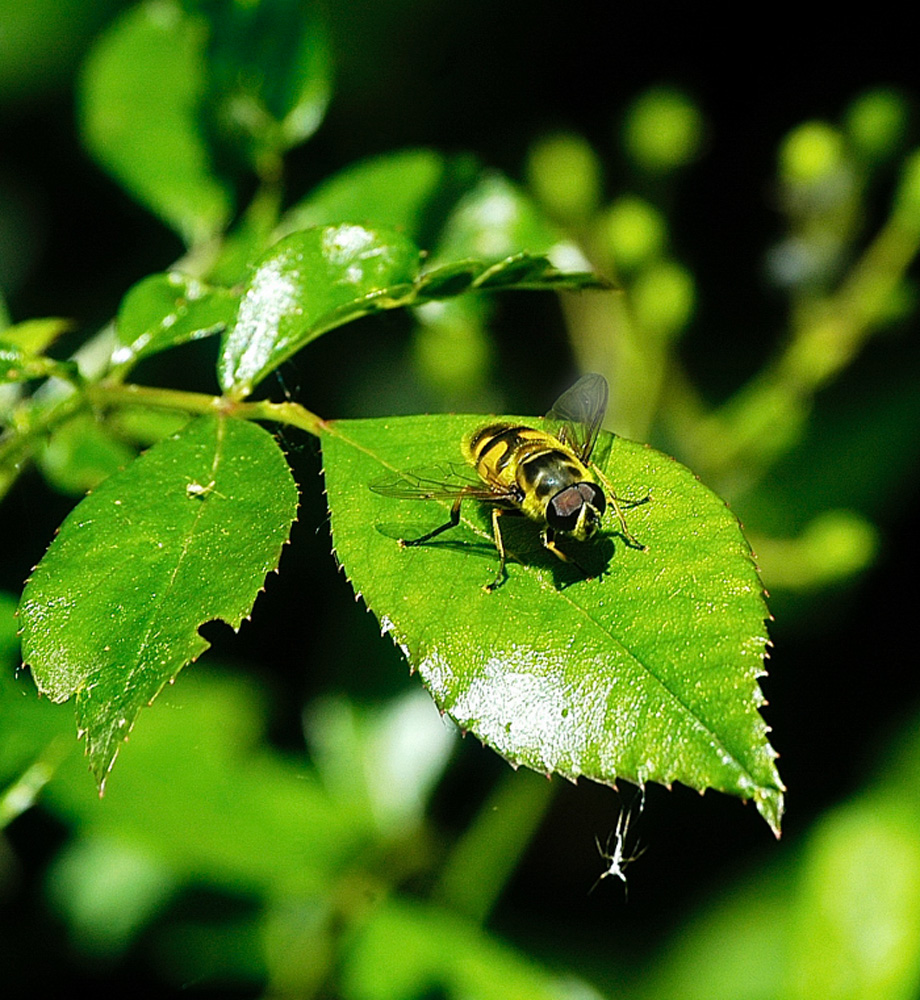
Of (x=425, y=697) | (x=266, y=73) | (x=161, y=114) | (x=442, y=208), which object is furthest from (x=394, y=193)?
(x=425, y=697)

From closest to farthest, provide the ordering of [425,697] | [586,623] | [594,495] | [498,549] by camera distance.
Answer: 1. [586,623]
2. [498,549]
3. [594,495]
4. [425,697]

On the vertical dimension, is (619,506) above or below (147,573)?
below

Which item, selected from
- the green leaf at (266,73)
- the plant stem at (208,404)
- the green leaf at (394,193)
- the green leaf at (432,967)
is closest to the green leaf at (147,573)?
the plant stem at (208,404)

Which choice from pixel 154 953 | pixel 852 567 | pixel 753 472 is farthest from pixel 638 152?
pixel 154 953

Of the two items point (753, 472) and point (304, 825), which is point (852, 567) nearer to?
point (753, 472)

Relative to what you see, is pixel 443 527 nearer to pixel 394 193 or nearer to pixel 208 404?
pixel 208 404
